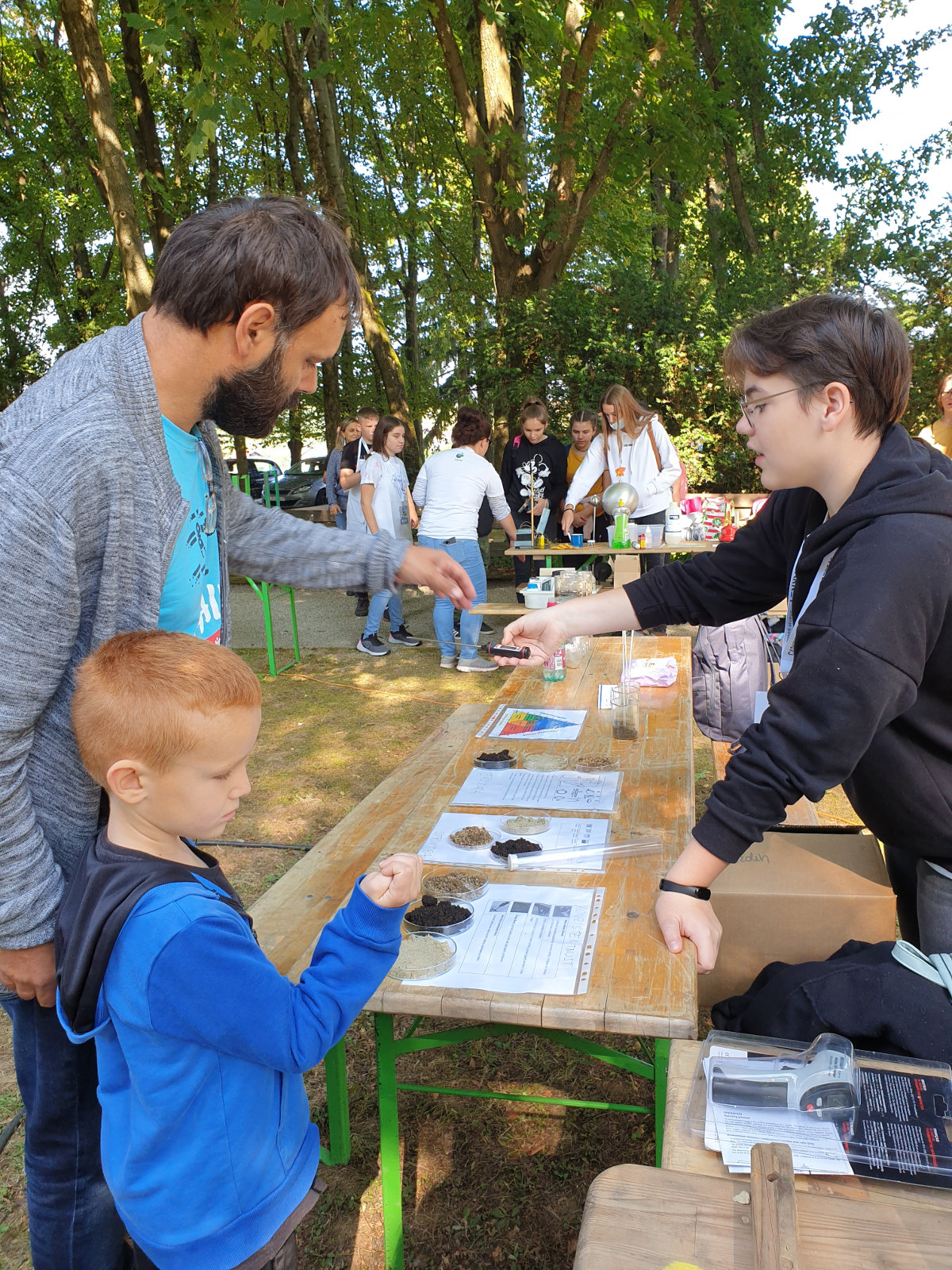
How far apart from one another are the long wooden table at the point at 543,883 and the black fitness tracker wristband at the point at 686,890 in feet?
0.30

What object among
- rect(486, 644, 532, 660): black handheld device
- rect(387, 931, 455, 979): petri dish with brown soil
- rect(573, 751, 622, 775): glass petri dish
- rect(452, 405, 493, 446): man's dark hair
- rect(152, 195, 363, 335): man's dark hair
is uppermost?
rect(152, 195, 363, 335): man's dark hair

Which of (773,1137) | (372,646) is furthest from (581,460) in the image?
(773,1137)

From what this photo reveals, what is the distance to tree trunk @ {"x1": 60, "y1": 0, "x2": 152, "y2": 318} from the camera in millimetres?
8320

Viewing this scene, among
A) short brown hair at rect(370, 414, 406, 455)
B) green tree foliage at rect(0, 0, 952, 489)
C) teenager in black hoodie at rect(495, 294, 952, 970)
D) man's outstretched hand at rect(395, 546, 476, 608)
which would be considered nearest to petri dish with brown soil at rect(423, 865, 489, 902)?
teenager in black hoodie at rect(495, 294, 952, 970)

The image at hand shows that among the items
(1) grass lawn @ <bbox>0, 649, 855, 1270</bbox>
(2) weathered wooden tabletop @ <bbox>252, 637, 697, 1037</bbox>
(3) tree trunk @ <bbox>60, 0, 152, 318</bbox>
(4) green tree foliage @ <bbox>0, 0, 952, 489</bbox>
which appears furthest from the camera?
(4) green tree foliage @ <bbox>0, 0, 952, 489</bbox>

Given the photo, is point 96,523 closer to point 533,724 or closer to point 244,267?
point 244,267

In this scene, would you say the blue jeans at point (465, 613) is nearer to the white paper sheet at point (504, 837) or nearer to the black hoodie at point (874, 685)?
the white paper sheet at point (504, 837)

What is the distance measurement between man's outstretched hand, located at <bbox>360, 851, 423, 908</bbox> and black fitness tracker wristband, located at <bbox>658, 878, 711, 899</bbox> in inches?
23.9

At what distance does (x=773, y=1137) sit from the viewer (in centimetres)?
126

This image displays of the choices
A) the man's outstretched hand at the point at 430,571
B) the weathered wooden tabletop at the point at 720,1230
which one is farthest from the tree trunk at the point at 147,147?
the weathered wooden tabletop at the point at 720,1230

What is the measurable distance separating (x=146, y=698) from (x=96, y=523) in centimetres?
28

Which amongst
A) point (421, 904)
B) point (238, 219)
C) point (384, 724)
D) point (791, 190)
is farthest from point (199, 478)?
point (791, 190)

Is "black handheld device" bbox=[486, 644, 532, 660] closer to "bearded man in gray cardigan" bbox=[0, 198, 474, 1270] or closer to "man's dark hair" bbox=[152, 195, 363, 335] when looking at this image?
"bearded man in gray cardigan" bbox=[0, 198, 474, 1270]

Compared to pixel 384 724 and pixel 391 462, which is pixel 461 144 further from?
pixel 384 724
